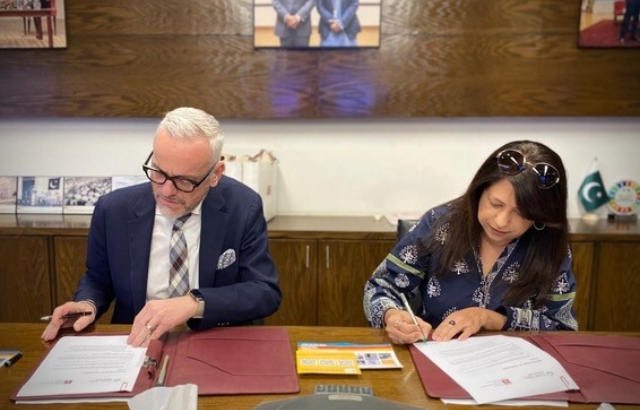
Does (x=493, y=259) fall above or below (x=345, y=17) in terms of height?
below

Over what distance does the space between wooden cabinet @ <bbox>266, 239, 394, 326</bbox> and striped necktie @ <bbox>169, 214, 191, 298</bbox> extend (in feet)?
3.14

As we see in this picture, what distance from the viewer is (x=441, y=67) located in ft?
8.86

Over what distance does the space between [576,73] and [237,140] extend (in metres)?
1.92

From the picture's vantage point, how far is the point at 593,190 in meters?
2.87

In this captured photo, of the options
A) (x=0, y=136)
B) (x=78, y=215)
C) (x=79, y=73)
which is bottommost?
(x=78, y=215)

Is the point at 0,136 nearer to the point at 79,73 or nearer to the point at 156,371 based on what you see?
the point at 79,73

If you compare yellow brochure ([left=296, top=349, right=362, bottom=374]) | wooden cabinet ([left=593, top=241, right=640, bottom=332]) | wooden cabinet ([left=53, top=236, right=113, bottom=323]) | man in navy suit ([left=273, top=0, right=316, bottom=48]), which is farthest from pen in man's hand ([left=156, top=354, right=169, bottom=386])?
wooden cabinet ([left=593, top=241, right=640, bottom=332])

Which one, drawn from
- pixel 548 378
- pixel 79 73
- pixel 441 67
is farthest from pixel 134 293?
pixel 441 67

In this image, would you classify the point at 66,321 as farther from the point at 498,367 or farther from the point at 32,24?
the point at 32,24

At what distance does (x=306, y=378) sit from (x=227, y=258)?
1.94 ft

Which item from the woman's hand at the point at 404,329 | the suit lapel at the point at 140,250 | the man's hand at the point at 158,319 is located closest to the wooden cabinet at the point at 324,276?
the suit lapel at the point at 140,250

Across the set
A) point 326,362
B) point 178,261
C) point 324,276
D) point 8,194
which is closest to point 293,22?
point 324,276

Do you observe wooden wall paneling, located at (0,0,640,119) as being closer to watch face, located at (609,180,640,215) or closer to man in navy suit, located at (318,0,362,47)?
man in navy suit, located at (318,0,362,47)

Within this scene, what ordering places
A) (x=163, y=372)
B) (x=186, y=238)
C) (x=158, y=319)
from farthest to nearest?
(x=186, y=238), (x=158, y=319), (x=163, y=372)
